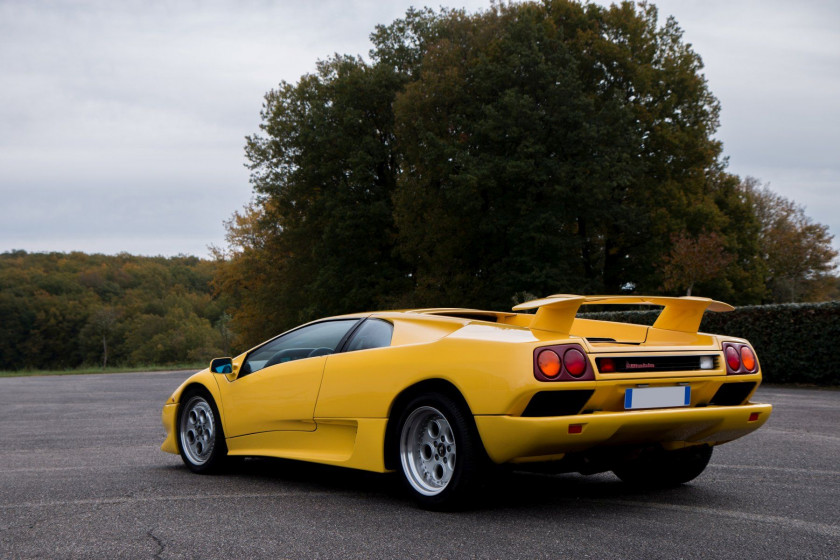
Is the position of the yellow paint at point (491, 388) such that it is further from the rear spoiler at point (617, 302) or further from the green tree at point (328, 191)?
the green tree at point (328, 191)

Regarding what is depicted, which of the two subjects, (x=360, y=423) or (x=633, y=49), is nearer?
(x=360, y=423)

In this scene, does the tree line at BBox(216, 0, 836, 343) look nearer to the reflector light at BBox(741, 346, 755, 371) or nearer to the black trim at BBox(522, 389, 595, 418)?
the reflector light at BBox(741, 346, 755, 371)

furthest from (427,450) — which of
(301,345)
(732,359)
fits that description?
(732,359)

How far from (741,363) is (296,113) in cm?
3886

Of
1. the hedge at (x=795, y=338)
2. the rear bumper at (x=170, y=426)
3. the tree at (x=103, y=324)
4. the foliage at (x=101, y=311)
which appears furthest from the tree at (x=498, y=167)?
the tree at (x=103, y=324)

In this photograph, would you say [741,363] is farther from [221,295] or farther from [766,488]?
[221,295]

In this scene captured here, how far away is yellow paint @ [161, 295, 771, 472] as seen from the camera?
14.3ft

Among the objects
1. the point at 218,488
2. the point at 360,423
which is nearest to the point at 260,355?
the point at 218,488

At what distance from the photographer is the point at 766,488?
550 cm

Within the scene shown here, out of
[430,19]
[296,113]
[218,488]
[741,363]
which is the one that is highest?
[430,19]

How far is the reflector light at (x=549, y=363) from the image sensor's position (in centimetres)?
432

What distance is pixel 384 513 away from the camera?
4742 mm

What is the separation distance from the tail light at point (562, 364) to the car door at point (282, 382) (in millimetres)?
1718

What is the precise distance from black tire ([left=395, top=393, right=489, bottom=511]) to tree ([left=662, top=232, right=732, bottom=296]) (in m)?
27.2
